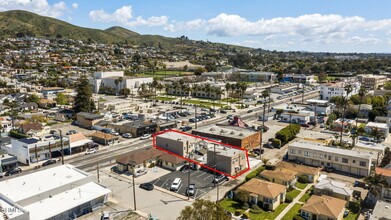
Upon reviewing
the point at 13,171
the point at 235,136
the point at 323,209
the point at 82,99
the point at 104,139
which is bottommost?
the point at 13,171

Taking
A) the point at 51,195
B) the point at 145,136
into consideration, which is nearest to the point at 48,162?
the point at 51,195

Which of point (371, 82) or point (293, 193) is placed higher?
point (371, 82)

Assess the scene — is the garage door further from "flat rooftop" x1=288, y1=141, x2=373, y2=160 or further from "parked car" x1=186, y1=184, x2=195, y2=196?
"parked car" x1=186, y1=184, x2=195, y2=196

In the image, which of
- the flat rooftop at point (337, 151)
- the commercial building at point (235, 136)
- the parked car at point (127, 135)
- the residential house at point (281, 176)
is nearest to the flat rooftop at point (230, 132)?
the commercial building at point (235, 136)

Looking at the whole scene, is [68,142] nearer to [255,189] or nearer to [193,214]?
[255,189]

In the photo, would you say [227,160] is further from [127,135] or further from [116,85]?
[116,85]

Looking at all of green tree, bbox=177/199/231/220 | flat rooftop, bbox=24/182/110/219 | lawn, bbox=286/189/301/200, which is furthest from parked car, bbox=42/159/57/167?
lawn, bbox=286/189/301/200
